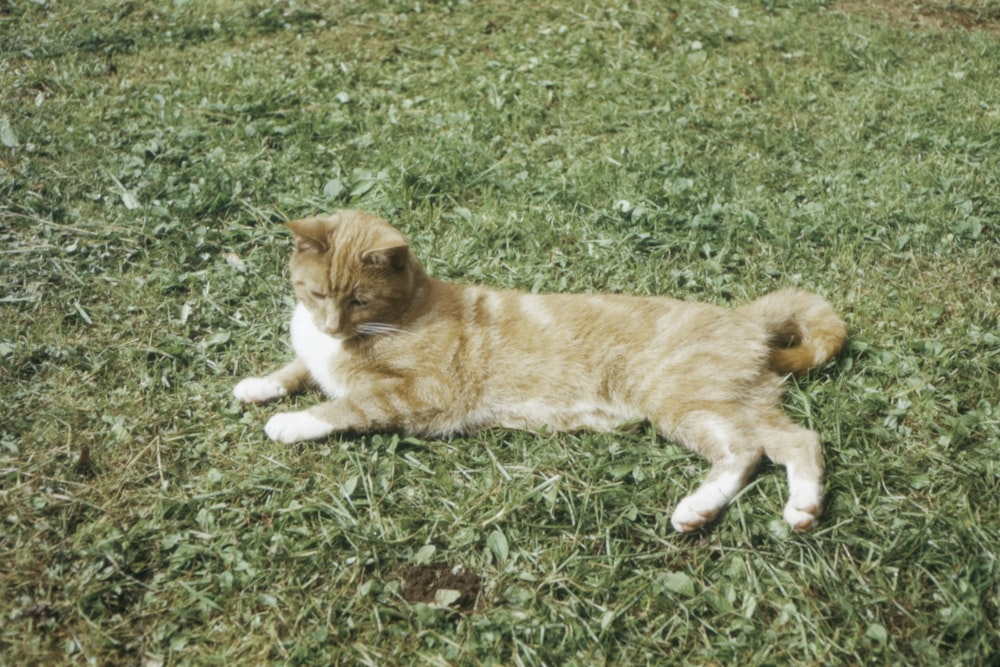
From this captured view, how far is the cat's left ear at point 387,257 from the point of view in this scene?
142 inches

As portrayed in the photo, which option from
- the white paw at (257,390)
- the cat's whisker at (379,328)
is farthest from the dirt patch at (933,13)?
the white paw at (257,390)

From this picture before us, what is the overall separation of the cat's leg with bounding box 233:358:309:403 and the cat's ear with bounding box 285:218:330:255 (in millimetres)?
622

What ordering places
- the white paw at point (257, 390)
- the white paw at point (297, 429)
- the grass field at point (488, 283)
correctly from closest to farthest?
1. the grass field at point (488, 283)
2. the white paw at point (297, 429)
3. the white paw at point (257, 390)

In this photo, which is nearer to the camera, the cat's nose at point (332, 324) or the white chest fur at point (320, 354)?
the cat's nose at point (332, 324)

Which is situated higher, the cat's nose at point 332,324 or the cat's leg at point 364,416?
the cat's nose at point 332,324

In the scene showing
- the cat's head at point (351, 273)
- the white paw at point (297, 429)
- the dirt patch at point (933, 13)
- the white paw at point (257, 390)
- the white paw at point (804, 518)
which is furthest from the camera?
the dirt patch at point (933, 13)

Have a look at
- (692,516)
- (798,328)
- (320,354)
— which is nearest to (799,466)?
(692,516)

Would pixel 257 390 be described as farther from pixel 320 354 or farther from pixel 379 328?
pixel 379 328

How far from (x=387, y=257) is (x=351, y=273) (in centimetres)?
20

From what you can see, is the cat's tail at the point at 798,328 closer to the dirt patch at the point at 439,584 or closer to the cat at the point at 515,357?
the cat at the point at 515,357

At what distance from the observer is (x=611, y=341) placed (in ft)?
12.3

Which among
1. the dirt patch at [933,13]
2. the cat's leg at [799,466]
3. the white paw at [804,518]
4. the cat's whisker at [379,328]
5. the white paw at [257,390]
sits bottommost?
the white paw at [257,390]

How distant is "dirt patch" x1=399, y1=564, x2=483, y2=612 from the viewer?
3027 mm

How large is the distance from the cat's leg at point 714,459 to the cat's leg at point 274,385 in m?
1.85
